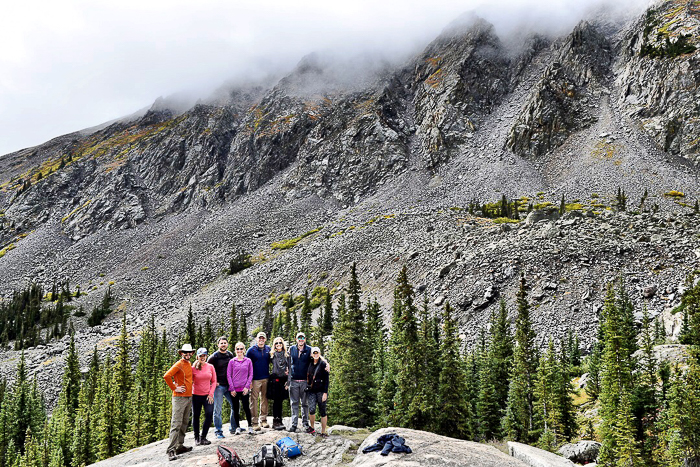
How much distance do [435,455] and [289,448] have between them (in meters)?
4.02

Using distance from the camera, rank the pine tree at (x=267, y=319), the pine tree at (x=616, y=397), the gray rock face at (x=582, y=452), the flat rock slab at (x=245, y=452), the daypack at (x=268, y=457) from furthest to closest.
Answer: the pine tree at (x=267, y=319), the gray rock face at (x=582, y=452), the pine tree at (x=616, y=397), the flat rock slab at (x=245, y=452), the daypack at (x=268, y=457)

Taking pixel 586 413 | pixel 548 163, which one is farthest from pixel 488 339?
pixel 548 163

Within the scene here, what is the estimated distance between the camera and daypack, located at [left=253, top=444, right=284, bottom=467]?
10906 millimetres

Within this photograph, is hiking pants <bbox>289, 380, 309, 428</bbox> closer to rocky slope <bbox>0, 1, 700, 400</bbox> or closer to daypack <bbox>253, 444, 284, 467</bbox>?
daypack <bbox>253, 444, 284, 467</bbox>

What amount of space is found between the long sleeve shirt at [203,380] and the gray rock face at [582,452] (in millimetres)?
22996

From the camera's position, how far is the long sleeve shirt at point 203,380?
1273 centimetres

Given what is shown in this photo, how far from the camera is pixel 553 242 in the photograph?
64500 mm

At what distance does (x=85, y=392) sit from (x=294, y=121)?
143 m

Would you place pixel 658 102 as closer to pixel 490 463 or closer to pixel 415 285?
pixel 415 285

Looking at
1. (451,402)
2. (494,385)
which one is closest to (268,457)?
(451,402)

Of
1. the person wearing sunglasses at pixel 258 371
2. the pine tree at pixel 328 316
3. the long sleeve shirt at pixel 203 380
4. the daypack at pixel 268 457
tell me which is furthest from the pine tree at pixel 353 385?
the pine tree at pixel 328 316

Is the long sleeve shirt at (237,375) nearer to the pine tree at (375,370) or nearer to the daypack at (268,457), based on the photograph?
the daypack at (268,457)

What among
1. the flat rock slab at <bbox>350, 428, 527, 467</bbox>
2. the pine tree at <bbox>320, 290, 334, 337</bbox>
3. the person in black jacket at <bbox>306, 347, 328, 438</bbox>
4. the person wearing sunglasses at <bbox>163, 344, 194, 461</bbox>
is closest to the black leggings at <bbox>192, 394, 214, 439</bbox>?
the person wearing sunglasses at <bbox>163, 344, 194, 461</bbox>

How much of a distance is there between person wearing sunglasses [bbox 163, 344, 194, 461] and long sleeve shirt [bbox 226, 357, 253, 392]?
1234 millimetres
